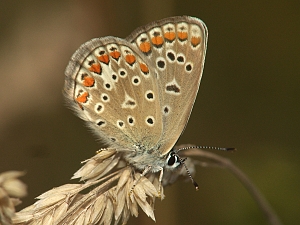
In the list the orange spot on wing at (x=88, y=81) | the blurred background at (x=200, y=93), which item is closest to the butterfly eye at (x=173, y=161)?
the orange spot on wing at (x=88, y=81)

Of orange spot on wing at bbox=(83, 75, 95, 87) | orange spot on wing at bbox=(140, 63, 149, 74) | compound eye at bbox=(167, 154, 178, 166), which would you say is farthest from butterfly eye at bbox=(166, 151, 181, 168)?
orange spot on wing at bbox=(83, 75, 95, 87)

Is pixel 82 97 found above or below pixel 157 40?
below

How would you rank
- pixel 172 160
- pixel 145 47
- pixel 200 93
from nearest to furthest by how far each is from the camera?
pixel 172 160, pixel 145 47, pixel 200 93

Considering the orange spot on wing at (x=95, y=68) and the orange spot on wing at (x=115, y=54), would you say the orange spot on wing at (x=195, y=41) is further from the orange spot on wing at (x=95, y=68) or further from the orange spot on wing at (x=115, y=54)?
the orange spot on wing at (x=95, y=68)

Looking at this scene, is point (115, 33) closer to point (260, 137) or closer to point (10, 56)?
point (10, 56)

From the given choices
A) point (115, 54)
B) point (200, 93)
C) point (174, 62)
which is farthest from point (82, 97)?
point (200, 93)

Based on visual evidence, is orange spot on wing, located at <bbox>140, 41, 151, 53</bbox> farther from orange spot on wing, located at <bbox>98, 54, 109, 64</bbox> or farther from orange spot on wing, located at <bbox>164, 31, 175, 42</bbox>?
orange spot on wing, located at <bbox>98, 54, 109, 64</bbox>

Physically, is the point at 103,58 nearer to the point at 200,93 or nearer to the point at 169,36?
the point at 169,36

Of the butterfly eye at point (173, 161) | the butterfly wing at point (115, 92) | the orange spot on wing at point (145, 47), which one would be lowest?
the butterfly eye at point (173, 161)
